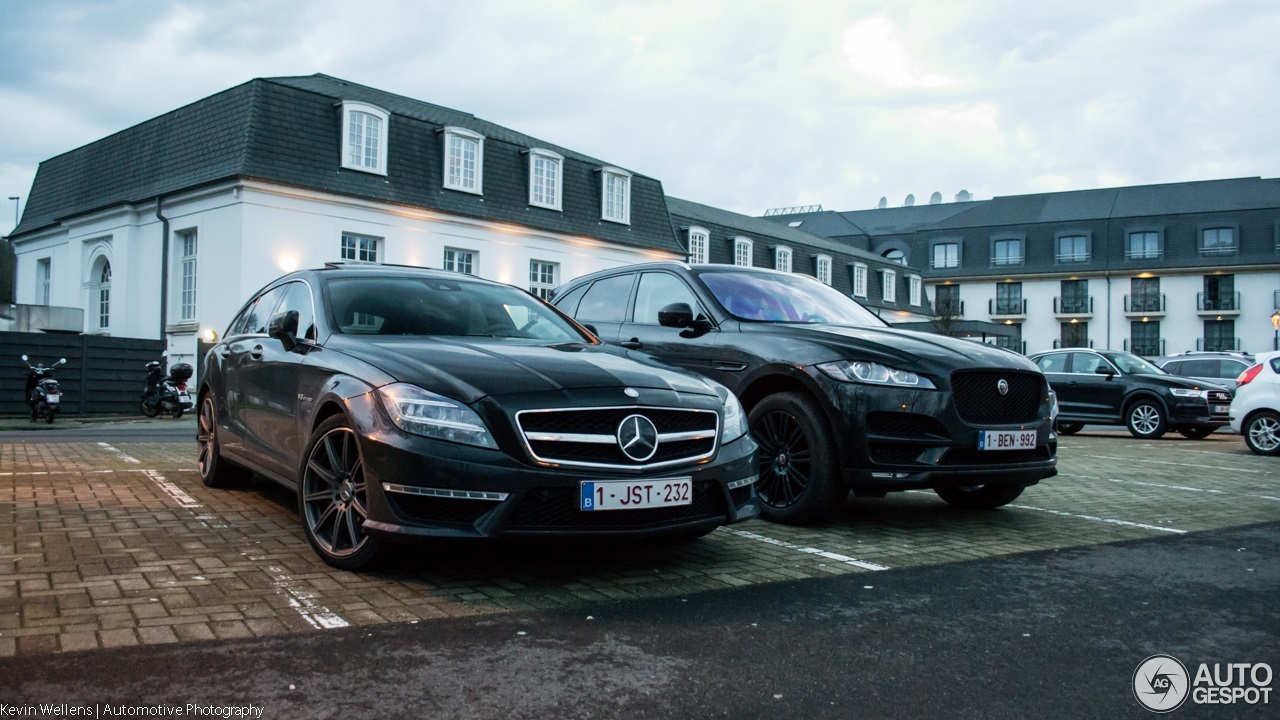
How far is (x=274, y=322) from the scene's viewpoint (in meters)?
5.79

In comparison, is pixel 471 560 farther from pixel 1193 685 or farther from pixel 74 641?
pixel 1193 685

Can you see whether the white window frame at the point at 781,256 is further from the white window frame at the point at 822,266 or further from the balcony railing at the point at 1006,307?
the balcony railing at the point at 1006,307

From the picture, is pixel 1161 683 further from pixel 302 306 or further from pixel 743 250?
pixel 743 250

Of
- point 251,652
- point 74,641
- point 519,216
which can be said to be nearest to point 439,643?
point 251,652

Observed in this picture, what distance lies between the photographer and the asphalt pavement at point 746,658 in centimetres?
292

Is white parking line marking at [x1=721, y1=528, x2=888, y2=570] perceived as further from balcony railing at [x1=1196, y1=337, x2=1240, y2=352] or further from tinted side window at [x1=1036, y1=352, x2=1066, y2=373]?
balcony railing at [x1=1196, y1=337, x2=1240, y2=352]

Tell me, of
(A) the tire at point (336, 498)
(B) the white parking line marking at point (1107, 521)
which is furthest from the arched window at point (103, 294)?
(B) the white parking line marking at point (1107, 521)

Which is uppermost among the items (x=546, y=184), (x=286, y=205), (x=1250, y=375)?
(x=546, y=184)

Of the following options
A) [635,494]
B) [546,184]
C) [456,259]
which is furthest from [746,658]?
[546,184]

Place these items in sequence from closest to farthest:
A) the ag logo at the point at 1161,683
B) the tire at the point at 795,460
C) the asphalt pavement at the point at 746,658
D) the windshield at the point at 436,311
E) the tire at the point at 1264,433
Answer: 1. the asphalt pavement at the point at 746,658
2. the ag logo at the point at 1161,683
3. the windshield at the point at 436,311
4. the tire at the point at 795,460
5. the tire at the point at 1264,433

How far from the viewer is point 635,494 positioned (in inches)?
169

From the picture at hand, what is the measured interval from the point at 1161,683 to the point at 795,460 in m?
3.12

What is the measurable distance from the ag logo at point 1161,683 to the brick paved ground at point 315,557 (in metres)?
1.46

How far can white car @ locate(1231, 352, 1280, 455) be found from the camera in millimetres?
13422
